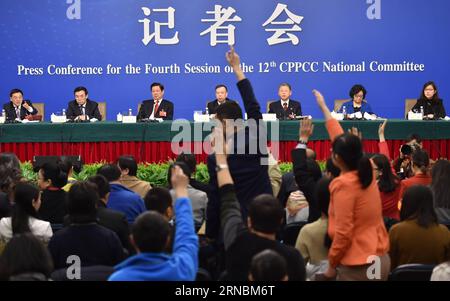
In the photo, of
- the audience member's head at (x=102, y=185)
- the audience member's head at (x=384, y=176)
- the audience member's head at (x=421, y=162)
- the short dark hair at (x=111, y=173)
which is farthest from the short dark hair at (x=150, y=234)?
the audience member's head at (x=421, y=162)

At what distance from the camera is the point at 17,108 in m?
10.2

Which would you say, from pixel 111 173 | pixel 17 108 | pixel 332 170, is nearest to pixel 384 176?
pixel 332 170

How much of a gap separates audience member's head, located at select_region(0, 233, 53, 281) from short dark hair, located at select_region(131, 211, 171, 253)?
Result: 14.1 inches

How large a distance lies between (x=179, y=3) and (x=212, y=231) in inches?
327

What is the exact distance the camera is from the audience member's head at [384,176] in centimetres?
496

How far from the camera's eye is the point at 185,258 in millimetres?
2924

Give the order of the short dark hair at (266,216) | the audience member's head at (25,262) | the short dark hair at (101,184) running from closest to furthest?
the audience member's head at (25,262), the short dark hair at (266,216), the short dark hair at (101,184)

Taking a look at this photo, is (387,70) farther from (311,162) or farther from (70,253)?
(70,253)

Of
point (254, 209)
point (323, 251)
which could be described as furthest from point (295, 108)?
→ point (254, 209)

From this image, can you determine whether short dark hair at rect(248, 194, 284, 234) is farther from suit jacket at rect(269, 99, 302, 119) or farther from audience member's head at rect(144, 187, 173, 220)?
suit jacket at rect(269, 99, 302, 119)

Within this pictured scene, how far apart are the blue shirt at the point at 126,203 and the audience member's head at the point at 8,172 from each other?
2.64ft

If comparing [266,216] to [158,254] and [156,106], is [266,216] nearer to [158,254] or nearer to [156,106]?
[158,254]

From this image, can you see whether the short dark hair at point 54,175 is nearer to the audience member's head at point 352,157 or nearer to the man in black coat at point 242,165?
the man in black coat at point 242,165

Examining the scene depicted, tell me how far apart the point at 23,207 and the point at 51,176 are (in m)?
0.87
